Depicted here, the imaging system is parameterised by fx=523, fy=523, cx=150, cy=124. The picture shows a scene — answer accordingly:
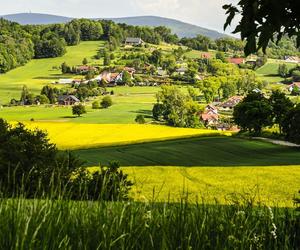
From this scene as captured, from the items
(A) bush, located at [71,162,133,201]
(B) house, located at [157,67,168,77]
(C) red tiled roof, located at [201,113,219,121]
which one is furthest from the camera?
(B) house, located at [157,67,168,77]

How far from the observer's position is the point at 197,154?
170 ft

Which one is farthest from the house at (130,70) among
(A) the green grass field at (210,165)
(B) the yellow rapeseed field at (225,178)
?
(B) the yellow rapeseed field at (225,178)

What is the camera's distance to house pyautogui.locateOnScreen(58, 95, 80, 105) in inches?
5349

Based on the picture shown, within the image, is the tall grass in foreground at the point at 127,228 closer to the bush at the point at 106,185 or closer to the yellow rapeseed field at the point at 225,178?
the bush at the point at 106,185

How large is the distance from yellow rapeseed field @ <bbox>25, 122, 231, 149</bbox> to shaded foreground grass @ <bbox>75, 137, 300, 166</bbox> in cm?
303

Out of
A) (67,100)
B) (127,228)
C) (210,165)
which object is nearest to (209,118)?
(67,100)

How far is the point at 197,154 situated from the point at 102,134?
54.6 feet

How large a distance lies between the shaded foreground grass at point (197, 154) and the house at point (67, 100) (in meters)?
78.7

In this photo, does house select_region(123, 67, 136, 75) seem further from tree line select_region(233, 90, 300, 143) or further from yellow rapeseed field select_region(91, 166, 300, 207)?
yellow rapeseed field select_region(91, 166, 300, 207)

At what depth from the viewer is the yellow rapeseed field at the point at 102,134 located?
5804 cm

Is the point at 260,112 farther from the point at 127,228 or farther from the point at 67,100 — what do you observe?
the point at 67,100


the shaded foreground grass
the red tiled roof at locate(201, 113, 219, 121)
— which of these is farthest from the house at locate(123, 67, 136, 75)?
the shaded foreground grass

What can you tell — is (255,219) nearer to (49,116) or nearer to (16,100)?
(49,116)

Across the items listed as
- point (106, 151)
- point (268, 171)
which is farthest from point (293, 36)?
point (106, 151)
